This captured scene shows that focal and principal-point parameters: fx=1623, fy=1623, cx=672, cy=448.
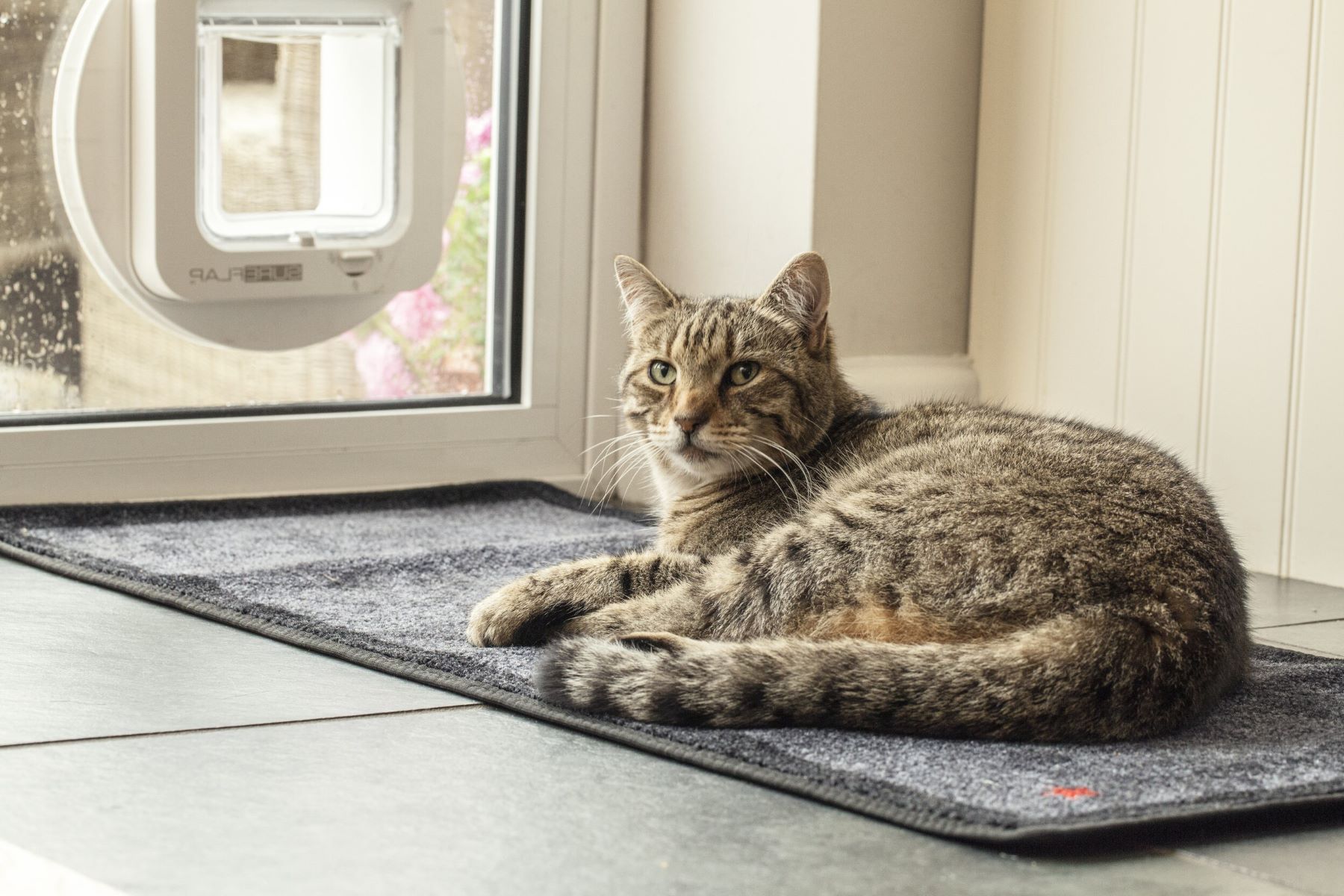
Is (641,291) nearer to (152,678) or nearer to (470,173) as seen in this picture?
(152,678)

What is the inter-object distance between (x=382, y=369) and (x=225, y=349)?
12.7 inches

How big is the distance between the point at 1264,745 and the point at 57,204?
6.82 ft

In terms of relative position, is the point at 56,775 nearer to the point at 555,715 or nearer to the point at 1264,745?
the point at 555,715

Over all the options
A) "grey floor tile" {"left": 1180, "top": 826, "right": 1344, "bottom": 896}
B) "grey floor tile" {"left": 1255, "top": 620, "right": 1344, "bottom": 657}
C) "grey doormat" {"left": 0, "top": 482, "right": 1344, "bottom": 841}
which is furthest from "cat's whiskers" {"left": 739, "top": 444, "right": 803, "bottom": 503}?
"grey floor tile" {"left": 1180, "top": 826, "right": 1344, "bottom": 896}

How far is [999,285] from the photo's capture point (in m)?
3.14

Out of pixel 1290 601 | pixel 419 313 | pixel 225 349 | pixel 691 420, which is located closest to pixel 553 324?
pixel 419 313

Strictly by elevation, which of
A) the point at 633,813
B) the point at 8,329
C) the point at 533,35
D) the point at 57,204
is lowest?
the point at 633,813

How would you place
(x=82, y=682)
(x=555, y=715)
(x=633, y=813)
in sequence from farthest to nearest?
(x=82, y=682), (x=555, y=715), (x=633, y=813)

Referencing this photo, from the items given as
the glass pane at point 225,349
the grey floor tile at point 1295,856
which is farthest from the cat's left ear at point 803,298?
the glass pane at point 225,349

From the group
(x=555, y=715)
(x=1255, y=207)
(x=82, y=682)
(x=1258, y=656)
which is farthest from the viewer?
(x=1255, y=207)

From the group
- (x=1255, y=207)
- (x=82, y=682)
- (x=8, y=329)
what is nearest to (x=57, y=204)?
(x=8, y=329)

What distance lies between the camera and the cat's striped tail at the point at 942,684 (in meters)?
1.55

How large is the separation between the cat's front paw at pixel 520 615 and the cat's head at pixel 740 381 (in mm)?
276

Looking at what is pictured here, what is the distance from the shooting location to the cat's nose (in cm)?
208
